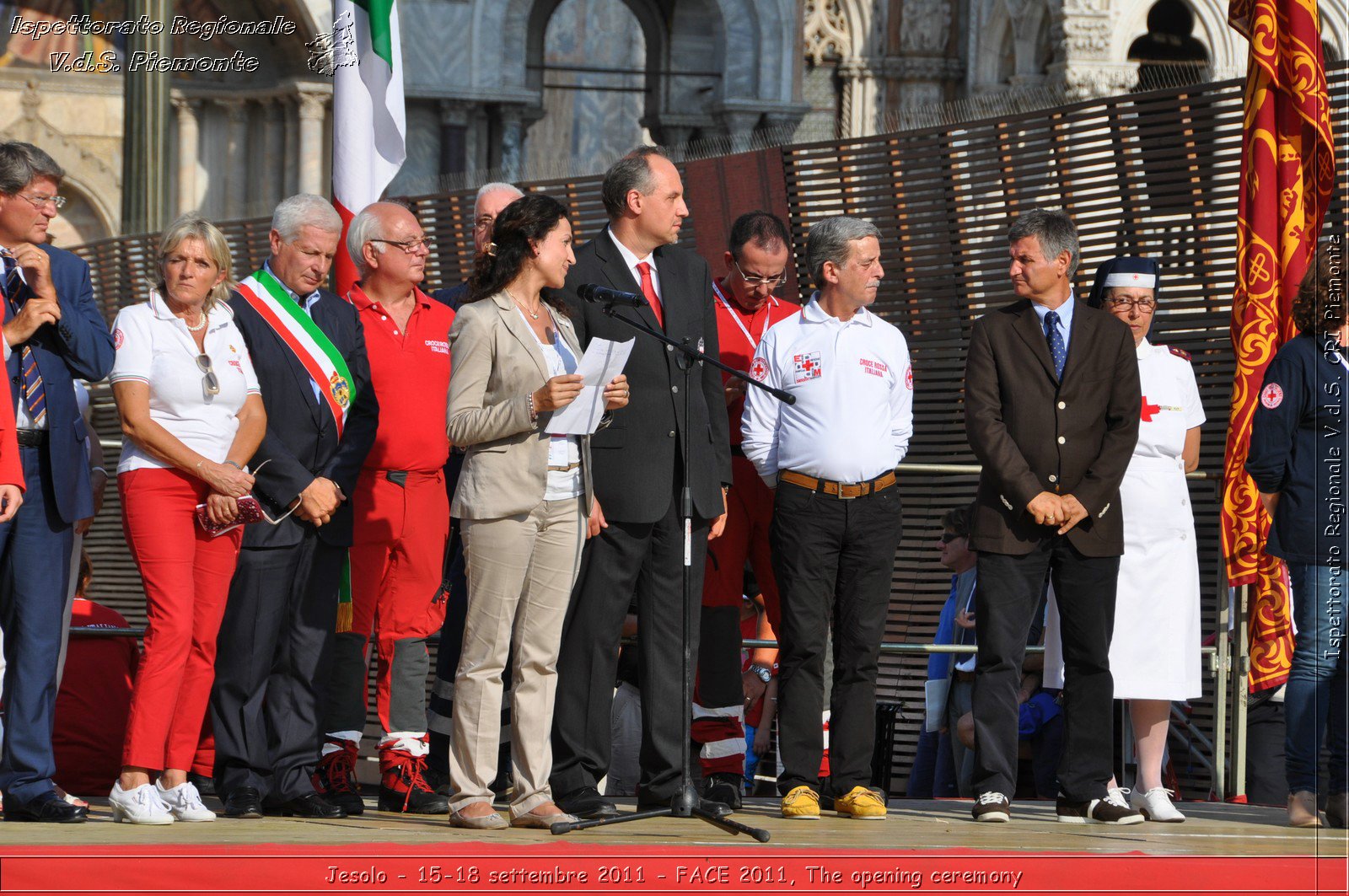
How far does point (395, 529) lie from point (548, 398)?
3.86 feet

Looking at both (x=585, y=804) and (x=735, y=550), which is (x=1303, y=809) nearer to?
(x=735, y=550)

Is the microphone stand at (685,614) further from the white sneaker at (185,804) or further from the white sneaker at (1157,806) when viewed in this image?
the white sneaker at (1157,806)

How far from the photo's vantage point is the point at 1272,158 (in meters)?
7.22

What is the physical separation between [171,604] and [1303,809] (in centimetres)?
365

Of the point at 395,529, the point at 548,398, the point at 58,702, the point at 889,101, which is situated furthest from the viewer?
the point at 889,101

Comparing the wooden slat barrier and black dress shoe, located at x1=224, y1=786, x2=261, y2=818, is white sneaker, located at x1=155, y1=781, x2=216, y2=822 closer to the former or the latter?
black dress shoe, located at x1=224, y1=786, x2=261, y2=818

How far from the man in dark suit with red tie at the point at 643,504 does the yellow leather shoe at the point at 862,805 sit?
1.92 ft

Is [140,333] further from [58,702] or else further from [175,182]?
[175,182]

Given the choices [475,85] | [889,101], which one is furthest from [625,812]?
[889,101]

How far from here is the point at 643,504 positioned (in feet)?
19.8

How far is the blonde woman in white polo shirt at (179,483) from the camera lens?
5.85m

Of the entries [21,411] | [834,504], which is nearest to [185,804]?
[21,411]

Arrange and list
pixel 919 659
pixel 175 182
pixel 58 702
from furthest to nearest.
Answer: pixel 175 182 → pixel 919 659 → pixel 58 702

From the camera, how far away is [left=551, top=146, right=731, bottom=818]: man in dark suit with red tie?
606 centimetres
